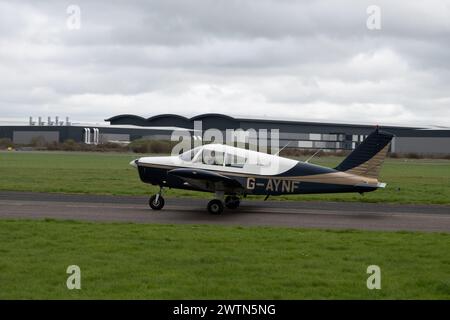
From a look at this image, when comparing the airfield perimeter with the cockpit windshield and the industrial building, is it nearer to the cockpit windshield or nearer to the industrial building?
the cockpit windshield

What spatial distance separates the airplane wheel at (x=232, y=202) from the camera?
20781mm

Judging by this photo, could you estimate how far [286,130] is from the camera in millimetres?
90625

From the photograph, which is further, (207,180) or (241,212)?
(241,212)

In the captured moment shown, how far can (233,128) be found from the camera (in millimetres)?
91875

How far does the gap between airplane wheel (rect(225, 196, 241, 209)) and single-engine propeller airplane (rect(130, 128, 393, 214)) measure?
0.60m

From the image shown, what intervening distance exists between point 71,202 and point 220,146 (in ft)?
18.8

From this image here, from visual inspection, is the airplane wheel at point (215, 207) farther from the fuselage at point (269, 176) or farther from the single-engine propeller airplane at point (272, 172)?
the fuselage at point (269, 176)

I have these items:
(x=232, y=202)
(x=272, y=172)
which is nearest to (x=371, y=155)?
(x=272, y=172)

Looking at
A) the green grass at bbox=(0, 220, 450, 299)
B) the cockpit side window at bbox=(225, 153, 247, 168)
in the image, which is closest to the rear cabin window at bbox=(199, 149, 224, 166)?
the cockpit side window at bbox=(225, 153, 247, 168)

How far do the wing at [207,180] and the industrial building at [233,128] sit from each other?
64.9 meters

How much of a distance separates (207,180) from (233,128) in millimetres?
72763

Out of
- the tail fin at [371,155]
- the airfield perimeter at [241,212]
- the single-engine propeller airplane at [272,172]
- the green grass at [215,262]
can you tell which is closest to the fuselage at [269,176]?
the single-engine propeller airplane at [272,172]

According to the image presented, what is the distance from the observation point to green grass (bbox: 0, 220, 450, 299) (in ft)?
28.8

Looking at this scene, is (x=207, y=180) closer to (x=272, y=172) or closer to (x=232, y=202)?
(x=232, y=202)
